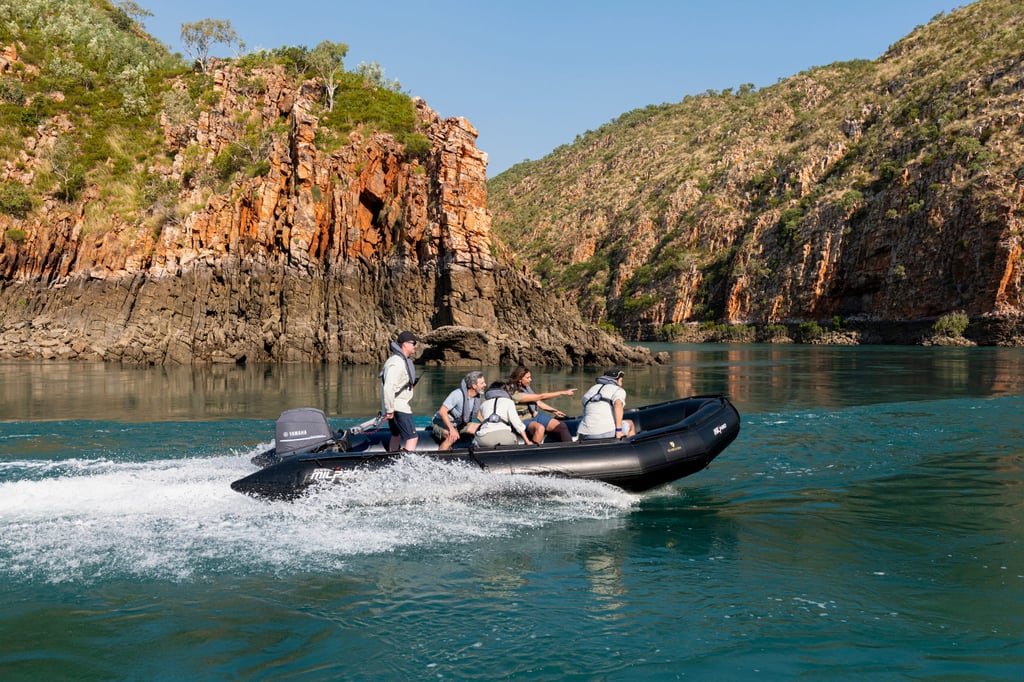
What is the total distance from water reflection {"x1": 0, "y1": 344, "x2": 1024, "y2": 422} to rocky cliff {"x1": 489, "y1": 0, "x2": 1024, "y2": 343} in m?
24.0

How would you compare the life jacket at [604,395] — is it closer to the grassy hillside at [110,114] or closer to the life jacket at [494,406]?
the life jacket at [494,406]

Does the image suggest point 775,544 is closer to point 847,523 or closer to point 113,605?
point 847,523

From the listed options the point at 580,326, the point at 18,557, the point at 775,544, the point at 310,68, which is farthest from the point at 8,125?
the point at 775,544

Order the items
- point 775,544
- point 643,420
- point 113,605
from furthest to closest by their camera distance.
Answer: point 643,420, point 775,544, point 113,605

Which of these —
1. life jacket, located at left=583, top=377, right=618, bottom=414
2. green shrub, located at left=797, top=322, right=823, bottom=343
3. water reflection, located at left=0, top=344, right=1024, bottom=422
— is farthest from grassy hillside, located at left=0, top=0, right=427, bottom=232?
green shrub, located at left=797, top=322, right=823, bottom=343

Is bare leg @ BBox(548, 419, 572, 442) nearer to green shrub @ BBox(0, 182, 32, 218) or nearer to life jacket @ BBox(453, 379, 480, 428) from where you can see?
life jacket @ BBox(453, 379, 480, 428)

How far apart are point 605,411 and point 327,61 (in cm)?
5535

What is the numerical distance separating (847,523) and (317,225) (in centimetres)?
4252

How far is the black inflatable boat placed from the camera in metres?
9.41

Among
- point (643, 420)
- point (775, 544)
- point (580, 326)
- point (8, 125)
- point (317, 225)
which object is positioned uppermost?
point (8, 125)

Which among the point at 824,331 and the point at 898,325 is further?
the point at 824,331

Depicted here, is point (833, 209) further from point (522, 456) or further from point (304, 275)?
point (522, 456)

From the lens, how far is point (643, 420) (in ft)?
41.7

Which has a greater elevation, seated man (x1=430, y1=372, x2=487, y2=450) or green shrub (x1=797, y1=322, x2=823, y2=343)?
green shrub (x1=797, y1=322, x2=823, y2=343)
